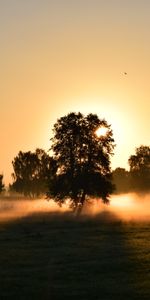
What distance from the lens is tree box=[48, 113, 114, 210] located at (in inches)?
3105

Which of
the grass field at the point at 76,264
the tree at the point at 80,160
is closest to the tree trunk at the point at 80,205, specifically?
the tree at the point at 80,160

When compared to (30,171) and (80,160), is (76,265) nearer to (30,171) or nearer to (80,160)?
(80,160)

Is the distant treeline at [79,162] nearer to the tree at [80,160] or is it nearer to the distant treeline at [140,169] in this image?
the tree at [80,160]

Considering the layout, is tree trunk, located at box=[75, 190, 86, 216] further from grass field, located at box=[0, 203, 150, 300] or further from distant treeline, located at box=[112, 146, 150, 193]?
distant treeline, located at box=[112, 146, 150, 193]

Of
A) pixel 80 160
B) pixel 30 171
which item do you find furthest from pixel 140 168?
pixel 80 160

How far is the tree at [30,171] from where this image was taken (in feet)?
516

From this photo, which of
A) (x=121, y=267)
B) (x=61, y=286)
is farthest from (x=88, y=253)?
(x=61, y=286)

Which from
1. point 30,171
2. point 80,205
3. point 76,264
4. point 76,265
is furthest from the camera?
point 30,171

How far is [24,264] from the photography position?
103 feet

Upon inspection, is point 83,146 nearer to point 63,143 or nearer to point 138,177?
point 63,143

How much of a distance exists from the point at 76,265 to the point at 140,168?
14000cm

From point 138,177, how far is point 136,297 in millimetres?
143313

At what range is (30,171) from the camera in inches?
6339

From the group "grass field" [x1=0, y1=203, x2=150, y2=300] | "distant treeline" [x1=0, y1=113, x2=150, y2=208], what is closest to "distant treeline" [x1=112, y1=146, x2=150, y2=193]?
"distant treeline" [x1=0, y1=113, x2=150, y2=208]
